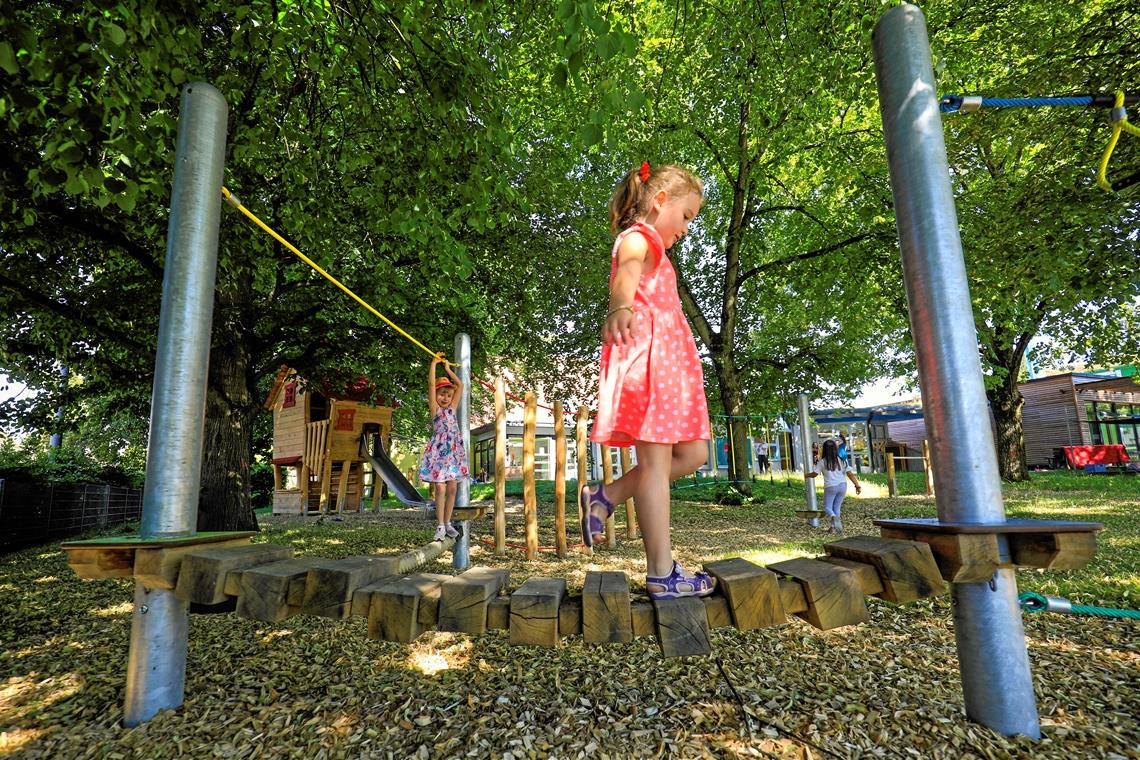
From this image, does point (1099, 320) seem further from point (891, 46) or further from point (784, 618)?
point (784, 618)

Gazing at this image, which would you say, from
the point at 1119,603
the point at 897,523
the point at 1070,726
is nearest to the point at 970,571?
the point at 897,523

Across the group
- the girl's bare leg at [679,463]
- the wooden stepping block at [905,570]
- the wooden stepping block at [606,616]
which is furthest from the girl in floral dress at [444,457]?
the wooden stepping block at [905,570]

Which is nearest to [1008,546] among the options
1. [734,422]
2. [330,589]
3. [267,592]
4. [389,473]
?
[330,589]

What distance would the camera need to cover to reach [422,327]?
8508mm

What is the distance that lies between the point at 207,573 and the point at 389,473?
11274mm

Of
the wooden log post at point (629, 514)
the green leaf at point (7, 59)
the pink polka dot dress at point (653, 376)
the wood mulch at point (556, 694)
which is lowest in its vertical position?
the wood mulch at point (556, 694)

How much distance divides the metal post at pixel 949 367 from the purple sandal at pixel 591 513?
128 cm

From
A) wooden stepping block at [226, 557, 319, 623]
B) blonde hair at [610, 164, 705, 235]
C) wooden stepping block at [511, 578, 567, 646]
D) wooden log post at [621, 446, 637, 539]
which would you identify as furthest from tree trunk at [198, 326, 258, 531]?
wooden stepping block at [511, 578, 567, 646]

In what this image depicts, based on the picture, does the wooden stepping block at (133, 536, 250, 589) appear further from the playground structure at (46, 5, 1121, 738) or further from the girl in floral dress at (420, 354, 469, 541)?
the girl in floral dress at (420, 354, 469, 541)

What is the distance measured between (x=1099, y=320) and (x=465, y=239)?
1666cm

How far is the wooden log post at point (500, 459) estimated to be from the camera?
19.7 feet

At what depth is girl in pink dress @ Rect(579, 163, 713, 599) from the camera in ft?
6.73

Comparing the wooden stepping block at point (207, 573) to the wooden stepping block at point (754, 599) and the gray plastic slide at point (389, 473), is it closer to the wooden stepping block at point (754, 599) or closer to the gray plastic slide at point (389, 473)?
the wooden stepping block at point (754, 599)

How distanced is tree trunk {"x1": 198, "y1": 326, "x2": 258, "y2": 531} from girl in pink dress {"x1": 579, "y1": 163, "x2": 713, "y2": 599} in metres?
5.83
